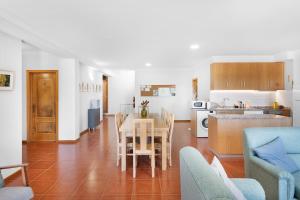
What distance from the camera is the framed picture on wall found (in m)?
3.41

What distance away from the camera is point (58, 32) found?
3922 mm

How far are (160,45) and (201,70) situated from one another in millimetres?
3171

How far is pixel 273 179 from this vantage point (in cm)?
222

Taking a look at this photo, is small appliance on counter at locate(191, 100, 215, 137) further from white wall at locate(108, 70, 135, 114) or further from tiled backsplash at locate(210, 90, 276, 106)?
white wall at locate(108, 70, 135, 114)

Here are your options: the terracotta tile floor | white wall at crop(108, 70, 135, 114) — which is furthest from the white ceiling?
white wall at crop(108, 70, 135, 114)

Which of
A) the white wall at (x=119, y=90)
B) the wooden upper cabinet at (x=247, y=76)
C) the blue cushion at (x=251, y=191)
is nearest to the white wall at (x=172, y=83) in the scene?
the white wall at (x=119, y=90)

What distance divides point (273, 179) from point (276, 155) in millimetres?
469

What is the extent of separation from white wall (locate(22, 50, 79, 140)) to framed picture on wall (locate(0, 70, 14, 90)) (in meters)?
2.61

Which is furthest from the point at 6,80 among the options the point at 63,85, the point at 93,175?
the point at 63,85

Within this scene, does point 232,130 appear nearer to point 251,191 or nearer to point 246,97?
point 246,97

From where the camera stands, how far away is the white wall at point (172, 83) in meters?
10.2

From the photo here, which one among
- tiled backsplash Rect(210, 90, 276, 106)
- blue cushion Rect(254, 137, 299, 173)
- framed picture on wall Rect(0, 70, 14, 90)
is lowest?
blue cushion Rect(254, 137, 299, 173)

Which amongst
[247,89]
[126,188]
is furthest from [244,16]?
[247,89]

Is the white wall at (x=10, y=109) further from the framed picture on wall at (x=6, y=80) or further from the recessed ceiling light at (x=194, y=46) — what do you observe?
the recessed ceiling light at (x=194, y=46)
